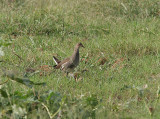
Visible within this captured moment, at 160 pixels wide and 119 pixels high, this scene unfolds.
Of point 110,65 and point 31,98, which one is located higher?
point 31,98

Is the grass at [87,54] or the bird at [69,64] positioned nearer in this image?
the grass at [87,54]

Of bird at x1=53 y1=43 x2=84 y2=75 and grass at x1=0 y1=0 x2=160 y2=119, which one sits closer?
grass at x1=0 y1=0 x2=160 y2=119

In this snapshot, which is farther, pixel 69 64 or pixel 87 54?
pixel 87 54

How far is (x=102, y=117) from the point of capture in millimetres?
3965

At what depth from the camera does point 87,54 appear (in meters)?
7.30

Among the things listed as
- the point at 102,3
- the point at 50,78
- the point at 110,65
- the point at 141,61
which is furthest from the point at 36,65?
the point at 102,3

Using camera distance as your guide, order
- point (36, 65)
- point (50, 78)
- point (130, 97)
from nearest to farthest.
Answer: point (130, 97) → point (50, 78) → point (36, 65)

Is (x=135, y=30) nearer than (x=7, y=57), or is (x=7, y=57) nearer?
(x=7, y=57)

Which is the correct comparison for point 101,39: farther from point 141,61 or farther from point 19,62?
point 19,62

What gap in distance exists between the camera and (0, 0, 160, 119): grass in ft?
13.9

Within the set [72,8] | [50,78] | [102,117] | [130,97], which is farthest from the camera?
[72,8]

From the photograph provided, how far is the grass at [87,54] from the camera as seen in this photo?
4.23m

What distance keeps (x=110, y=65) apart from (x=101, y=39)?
1.43m

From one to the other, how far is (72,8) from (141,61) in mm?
3631
